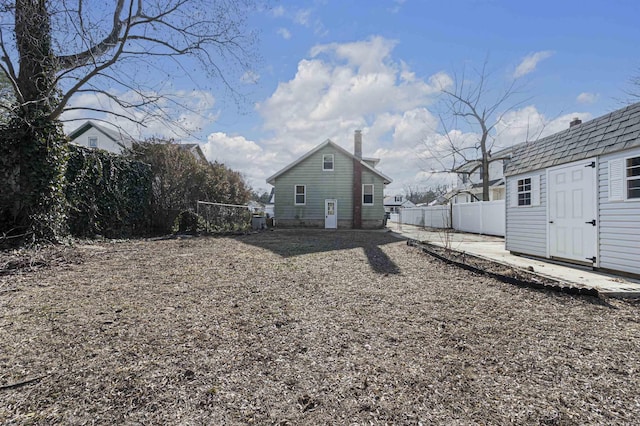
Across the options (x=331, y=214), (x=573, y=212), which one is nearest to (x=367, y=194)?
(x=331, y=214)

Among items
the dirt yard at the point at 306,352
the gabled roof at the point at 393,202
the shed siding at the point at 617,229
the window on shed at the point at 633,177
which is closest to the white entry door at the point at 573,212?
the shed siding at the point at 617,229

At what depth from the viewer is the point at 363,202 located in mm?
20281

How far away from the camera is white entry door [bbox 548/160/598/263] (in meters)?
6.31

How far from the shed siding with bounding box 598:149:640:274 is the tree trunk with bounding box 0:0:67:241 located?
11.9m

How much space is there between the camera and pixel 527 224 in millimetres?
8312

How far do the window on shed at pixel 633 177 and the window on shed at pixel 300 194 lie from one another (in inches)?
630

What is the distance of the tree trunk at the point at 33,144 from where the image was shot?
22.5 feet

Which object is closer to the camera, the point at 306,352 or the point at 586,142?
the point at 306,352

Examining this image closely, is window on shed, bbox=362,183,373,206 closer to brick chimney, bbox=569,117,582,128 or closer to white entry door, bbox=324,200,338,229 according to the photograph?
white entry door, bbox=324,200,338,229

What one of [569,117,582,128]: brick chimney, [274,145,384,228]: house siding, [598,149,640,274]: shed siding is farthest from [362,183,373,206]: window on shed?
[598,149,640,274]: shed siding

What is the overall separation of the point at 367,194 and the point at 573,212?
547 inches

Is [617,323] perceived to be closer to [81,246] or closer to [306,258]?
[306,258]

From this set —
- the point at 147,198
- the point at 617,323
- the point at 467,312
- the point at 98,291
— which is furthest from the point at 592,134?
the point at 147,198

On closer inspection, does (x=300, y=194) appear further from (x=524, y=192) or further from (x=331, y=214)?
(x=524, y=192)
